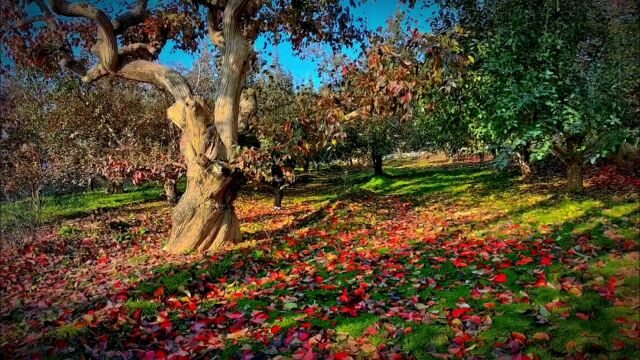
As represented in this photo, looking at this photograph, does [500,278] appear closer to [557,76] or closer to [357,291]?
[357,291]

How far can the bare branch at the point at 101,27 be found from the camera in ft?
33.8

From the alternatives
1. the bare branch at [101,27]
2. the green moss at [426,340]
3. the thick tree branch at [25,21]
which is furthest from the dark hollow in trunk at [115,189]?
the green moss at [426,340]

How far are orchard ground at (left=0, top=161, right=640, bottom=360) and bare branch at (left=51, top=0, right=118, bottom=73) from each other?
16.6ft

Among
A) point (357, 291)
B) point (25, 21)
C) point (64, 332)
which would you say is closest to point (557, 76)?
point (357, 291)

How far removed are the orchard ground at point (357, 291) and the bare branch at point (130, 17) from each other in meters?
6.15

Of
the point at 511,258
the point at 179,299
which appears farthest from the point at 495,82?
the point at 179,299

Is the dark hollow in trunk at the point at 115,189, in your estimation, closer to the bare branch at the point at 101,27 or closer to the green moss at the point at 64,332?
the bare branch at the point at 101,27

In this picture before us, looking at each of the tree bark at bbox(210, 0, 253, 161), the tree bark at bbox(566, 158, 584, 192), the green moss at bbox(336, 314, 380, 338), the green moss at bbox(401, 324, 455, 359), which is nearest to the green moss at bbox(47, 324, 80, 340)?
the green moss at bbox(336, 314, 380, 338)

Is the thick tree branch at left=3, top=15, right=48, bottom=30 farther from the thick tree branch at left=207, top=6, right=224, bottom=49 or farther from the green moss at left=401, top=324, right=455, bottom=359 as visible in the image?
the green moss at left=401, top=324, right=455, bottom=359

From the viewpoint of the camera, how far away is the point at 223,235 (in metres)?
11.5

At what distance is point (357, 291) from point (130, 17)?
1003 centimetres

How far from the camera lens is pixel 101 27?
10.9 metres

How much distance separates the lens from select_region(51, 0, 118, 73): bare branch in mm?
10305

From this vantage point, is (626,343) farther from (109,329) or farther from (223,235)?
(223,235)
